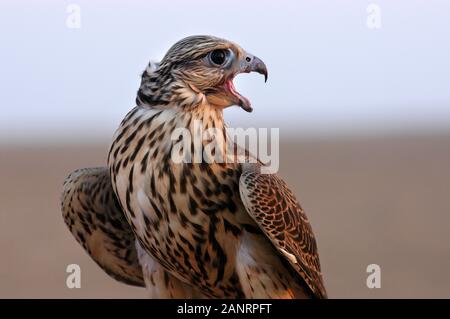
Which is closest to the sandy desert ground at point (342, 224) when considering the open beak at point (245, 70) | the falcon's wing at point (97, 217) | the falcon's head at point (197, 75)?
the falcon's wing at point (97, 217)

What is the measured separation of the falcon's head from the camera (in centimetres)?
489

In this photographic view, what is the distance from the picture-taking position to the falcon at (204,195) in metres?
4.84

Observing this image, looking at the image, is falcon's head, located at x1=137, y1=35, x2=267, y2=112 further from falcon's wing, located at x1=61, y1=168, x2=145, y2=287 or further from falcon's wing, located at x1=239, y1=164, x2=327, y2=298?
falcon's wing, located at x1=61, y1=168, x2=145, y2=287

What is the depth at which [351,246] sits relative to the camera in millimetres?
14523

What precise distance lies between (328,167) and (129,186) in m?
22.1

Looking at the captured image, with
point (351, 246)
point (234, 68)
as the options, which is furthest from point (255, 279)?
point (351, 246)

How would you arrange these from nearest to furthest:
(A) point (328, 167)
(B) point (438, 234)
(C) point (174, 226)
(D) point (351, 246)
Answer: (C) point (174, 226), (D) point (351, 246), (B) point (438, 234), (A) point (328, 167)

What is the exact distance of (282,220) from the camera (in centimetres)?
501

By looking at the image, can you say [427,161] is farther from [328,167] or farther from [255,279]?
[255,279]

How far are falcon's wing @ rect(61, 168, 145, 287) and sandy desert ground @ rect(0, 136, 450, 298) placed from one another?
5388 millimetres

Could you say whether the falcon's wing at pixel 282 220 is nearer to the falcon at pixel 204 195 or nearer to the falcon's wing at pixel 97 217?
the falcon at pixel 204 195

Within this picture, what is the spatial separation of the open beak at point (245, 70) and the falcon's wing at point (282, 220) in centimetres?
34

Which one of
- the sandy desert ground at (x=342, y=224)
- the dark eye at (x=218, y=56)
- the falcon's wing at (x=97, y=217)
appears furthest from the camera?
the sandy desert ground at (x=342, y=224)

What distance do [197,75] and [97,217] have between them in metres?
1.08
